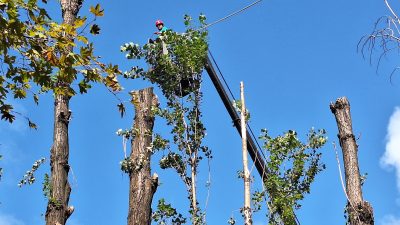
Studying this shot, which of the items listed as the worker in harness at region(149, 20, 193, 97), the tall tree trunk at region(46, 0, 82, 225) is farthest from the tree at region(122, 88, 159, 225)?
the worker in harness at region(149, 20, 193, 97)

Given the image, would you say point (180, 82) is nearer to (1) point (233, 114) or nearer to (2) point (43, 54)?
(1) point (233, 114)

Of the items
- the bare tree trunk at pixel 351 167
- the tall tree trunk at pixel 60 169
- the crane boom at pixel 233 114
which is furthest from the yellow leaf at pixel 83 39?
the crane boom at pixel 233 114

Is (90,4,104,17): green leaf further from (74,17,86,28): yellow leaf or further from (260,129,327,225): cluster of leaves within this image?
(260,129,327,225): cluster of leaves

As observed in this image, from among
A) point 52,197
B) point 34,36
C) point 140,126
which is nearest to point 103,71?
point 34,36

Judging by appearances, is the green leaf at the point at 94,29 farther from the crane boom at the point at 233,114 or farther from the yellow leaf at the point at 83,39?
the crane boom at the point at 233,114

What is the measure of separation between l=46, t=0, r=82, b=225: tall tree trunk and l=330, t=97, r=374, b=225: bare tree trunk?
380cm

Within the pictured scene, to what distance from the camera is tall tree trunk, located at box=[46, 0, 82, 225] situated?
8.59 m

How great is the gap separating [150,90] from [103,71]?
22.1 ft

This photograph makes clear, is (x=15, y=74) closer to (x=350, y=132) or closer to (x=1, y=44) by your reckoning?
(x=1, y=44)

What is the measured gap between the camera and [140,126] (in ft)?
36.5

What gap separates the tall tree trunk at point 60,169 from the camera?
28.2ft

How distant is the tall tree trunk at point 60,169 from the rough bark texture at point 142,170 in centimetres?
112

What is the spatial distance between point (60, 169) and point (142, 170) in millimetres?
1672

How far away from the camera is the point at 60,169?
8906 millimetres
